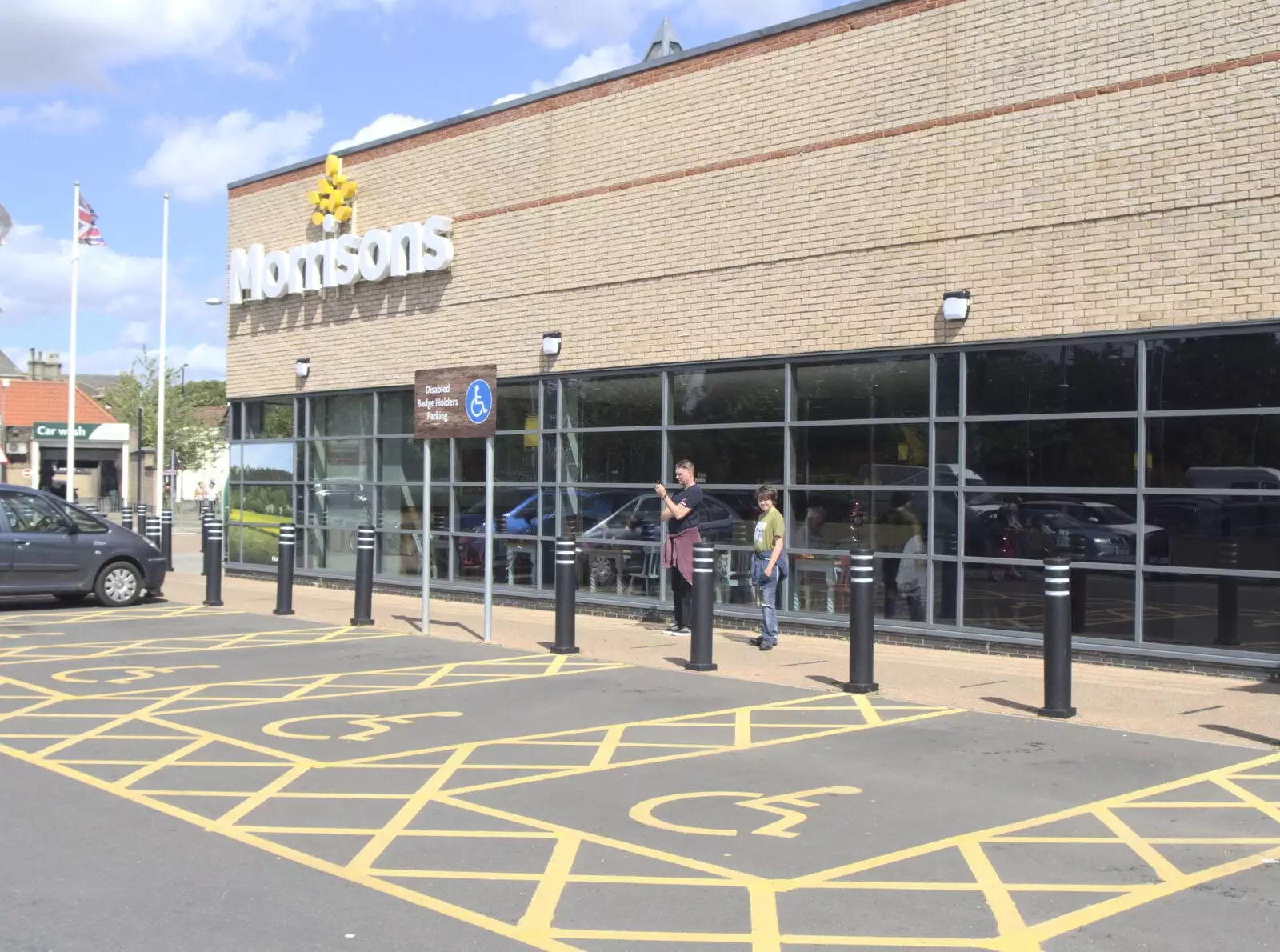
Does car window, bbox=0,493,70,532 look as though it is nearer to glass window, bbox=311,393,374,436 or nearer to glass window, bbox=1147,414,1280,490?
glass window, bbox=311,393,374,436

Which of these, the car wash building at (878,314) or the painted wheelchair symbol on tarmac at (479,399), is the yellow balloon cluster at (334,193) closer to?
the car wash building at (878,314)

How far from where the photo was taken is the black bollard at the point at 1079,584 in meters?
12.8

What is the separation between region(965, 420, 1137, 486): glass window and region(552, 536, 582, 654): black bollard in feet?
13.6

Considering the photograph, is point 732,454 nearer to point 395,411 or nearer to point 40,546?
point 395,411

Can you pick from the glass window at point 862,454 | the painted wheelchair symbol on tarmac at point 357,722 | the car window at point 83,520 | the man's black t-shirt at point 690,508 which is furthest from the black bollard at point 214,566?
the painted wheelchair symbol on tarmac at point 357,722

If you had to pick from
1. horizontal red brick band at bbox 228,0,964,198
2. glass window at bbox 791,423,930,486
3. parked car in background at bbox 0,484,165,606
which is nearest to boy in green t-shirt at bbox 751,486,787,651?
glass window at bbox 791,423,930,486

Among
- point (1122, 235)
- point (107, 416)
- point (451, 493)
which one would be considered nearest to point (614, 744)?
point (1122, 235)

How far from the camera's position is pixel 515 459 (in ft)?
60.0

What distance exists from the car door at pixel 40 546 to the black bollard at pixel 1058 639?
12.2 meters

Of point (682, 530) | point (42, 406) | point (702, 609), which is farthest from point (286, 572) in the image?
point (42, 406)

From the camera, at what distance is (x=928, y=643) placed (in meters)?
13.8

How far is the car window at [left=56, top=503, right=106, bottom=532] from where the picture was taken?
17.0 m

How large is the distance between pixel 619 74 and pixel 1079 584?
861cm

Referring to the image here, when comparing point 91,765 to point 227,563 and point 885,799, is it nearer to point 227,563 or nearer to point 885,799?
point 885,799
